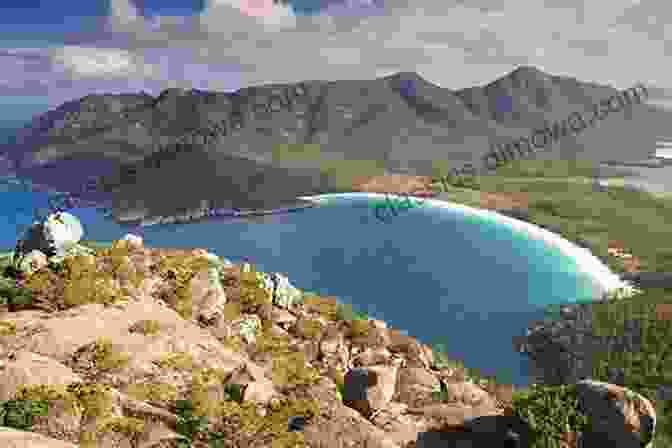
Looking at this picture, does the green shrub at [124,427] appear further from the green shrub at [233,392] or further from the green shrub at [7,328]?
the green shrub at [7,328]

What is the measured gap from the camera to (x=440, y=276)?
443 ft

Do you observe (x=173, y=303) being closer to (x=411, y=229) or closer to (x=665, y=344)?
(x=665, y=344)

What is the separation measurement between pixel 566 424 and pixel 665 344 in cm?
8582

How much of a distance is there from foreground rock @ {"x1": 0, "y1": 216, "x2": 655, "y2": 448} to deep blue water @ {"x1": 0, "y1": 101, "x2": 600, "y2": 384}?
210 ft

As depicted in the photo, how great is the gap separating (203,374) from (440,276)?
401ft

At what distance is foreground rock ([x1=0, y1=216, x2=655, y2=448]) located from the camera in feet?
45.1

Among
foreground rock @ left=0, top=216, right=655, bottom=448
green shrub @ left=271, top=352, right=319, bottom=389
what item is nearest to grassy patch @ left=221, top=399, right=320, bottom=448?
foreground rock @ left=0, top=216, right=655, bottom=448

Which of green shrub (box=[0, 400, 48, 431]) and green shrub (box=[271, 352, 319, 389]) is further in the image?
green shrub (box=[271, 352, 319, 389])

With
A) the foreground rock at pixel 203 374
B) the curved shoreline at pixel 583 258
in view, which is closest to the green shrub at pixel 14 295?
the foreground rock at pixel 203 374

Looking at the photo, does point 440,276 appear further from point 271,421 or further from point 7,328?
point 271,421

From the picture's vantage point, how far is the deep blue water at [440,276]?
323ft

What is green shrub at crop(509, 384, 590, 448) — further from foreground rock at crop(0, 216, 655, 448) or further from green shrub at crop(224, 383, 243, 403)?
green shrub at crop(224, 383, 243, 403)

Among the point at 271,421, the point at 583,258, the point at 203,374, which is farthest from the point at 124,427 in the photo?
the point at 583,258

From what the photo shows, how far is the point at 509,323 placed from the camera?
341ft
